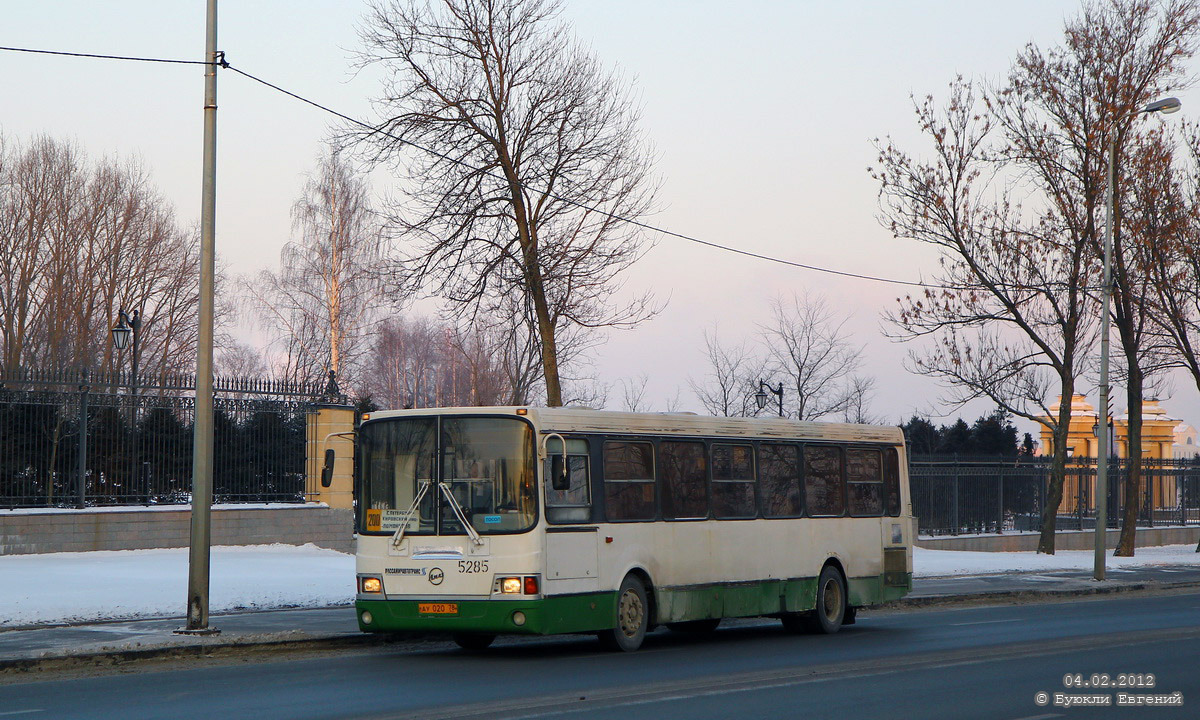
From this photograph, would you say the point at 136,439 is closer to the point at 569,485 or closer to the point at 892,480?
the point at 569,485

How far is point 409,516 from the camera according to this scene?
14344 mm

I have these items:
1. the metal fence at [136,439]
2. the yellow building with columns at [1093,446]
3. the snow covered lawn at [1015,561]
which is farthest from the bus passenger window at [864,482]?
the yellow building with columns at [1093,446]

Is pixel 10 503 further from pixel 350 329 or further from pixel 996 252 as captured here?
pixel 350 329

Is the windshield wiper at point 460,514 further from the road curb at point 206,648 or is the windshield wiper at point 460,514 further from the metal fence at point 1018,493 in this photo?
the metal fence at point 1018,493

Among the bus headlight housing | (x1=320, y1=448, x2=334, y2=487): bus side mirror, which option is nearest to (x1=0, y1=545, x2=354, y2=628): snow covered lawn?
(x1=320, y1=448, x2=334, y2=487): bus side mirror

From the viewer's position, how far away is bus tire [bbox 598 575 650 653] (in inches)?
578

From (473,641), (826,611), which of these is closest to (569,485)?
(473,641)

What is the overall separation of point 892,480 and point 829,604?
240cm

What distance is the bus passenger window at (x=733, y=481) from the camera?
16.3m

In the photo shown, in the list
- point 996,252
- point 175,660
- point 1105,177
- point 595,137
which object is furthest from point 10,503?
point 1105,177

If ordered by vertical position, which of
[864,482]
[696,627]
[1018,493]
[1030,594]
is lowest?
[1030,594]

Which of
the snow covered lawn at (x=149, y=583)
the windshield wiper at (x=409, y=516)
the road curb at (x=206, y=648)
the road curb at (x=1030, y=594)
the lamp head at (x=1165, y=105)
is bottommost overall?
the road curb at (x=1030, y=594)

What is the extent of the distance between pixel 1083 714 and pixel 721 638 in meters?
7.08

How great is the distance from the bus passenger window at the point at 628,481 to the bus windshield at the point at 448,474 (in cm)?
123
